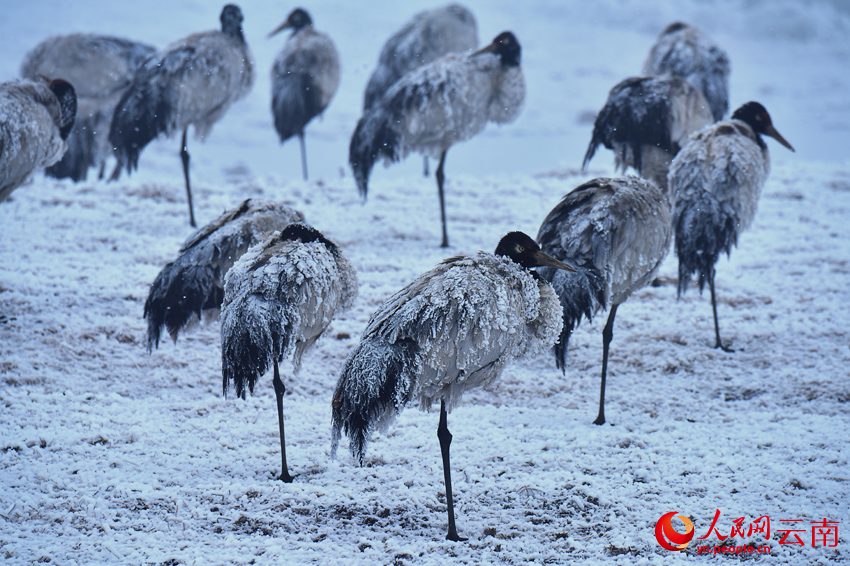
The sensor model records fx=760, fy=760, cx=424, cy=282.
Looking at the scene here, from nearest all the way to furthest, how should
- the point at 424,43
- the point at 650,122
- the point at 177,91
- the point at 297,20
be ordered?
the point at 650,122, the point at 177,91, the point at 424,43, the point at 297,20

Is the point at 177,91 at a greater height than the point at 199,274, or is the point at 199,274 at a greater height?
the point at 177,91

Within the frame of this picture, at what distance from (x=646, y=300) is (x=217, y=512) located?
354 cm

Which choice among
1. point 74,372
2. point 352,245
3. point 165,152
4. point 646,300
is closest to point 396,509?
point 74,372

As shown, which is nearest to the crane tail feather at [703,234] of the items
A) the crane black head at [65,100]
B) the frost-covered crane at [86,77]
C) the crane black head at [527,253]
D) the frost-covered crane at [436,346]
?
the crane black head at [527,253]

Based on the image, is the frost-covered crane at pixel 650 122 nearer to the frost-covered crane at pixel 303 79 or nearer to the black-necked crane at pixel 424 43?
the black-necked crane at pixel 424 43

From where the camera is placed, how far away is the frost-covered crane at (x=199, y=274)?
3.86 m

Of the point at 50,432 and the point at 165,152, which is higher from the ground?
the point at 165,152

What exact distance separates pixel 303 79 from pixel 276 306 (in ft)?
20.6

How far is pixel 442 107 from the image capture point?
20.1 feet

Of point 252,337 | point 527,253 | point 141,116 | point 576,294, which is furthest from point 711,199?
point 141,116

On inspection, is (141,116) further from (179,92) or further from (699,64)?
(699,64)

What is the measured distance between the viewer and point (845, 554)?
2803 mm

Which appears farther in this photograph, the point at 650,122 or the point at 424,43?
the point at 424,43

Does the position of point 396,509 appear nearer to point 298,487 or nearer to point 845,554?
point 298,487
